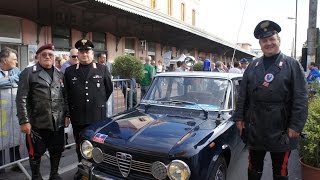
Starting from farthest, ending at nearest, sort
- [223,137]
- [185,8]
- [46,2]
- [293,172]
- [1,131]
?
[185,8]
[46,2]
[293,172]
[1,131]
[223,137]

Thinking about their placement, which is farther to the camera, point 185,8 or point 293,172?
point 185,8

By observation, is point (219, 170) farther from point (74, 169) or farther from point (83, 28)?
point (83, 28)

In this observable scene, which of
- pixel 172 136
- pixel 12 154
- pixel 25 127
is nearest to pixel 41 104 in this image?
pixel 25 127

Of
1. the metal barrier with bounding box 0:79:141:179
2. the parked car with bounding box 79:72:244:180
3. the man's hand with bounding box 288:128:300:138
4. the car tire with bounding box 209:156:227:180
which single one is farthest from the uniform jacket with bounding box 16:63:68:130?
the man's hand with bounding box 288:128:300:138

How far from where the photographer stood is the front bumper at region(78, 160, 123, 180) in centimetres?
374

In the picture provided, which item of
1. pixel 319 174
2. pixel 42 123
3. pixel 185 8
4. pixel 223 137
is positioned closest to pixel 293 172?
pixel 319 174

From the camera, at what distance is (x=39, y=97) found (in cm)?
442

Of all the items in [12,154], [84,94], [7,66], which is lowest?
Result: [12,154]

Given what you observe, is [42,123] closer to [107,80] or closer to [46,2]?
[107,80]

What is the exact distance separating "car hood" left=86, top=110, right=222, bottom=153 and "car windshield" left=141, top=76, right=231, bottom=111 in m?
0.44

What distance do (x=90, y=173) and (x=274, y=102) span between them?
2.24 m

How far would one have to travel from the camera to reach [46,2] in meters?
11.7

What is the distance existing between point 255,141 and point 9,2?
9.38 m

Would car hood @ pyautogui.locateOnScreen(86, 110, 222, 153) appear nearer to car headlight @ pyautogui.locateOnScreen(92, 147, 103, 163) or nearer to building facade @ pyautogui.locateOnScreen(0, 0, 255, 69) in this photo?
car headlight @ pyautogui.locateOnScreen(92, 147, 103, 163)
